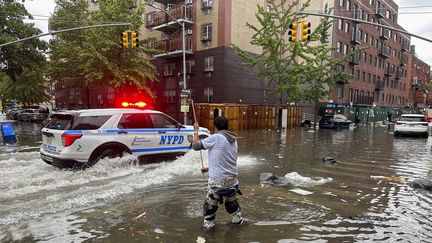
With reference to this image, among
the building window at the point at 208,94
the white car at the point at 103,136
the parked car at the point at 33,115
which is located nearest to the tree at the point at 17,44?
the parked car at the point at 33,115

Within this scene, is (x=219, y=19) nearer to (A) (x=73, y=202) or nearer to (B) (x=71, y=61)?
(B) (x=71, y=61)

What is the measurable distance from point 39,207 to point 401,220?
20.4 feet

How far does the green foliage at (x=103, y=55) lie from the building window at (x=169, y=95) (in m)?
6.58

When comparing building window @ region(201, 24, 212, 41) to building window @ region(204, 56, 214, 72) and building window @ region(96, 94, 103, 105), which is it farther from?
building window @ region(96, 94, 103, 105)

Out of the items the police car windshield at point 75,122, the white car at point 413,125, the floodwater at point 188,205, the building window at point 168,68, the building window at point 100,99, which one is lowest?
the floodwater at point 188,205

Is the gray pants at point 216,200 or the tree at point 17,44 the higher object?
the tree at point 17,44

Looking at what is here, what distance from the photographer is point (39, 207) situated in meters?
6.04

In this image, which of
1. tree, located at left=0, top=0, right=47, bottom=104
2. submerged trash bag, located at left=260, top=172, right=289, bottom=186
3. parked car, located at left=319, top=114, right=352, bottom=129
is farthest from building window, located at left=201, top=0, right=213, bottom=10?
submerged trash bag, located at left=260, top=172, right=289, bottom=186

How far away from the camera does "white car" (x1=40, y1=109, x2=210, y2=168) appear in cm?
845

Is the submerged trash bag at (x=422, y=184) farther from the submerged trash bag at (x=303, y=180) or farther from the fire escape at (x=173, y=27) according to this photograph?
the fire escape at (x=173, y=27)

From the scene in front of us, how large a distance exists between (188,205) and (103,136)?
3.61m

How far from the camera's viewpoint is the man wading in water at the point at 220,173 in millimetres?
5070

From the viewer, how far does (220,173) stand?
509 centimetres

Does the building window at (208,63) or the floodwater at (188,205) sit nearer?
the floodwater at (188,205)
